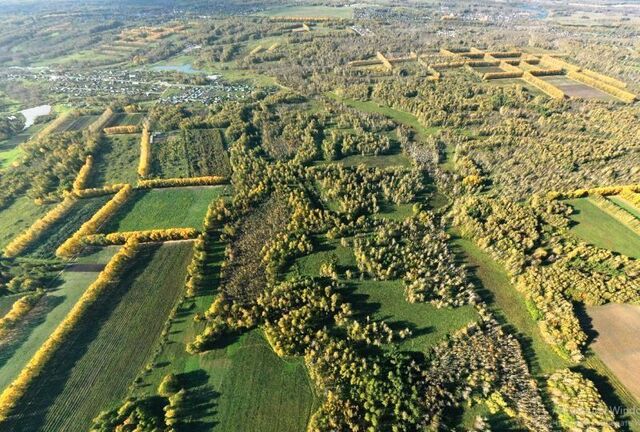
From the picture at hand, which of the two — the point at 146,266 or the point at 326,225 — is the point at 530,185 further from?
the point at 146,266

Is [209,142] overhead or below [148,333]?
overhead

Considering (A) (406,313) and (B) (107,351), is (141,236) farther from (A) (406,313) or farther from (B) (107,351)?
(A) (406,313)

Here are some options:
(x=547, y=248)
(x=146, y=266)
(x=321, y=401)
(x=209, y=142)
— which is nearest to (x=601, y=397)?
(x=547, y=248)

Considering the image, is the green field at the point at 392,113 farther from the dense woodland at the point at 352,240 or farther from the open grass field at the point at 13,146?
the open grass field at the point at 13,146

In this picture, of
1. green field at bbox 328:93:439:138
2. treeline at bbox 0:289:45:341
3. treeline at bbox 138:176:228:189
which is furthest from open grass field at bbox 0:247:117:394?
green field at bbox 328:93:439:138

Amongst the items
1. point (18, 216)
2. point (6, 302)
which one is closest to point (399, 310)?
point (6, 302)

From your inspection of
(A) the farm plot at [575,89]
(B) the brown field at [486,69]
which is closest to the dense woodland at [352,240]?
(A) the farm plot at [575,89]
